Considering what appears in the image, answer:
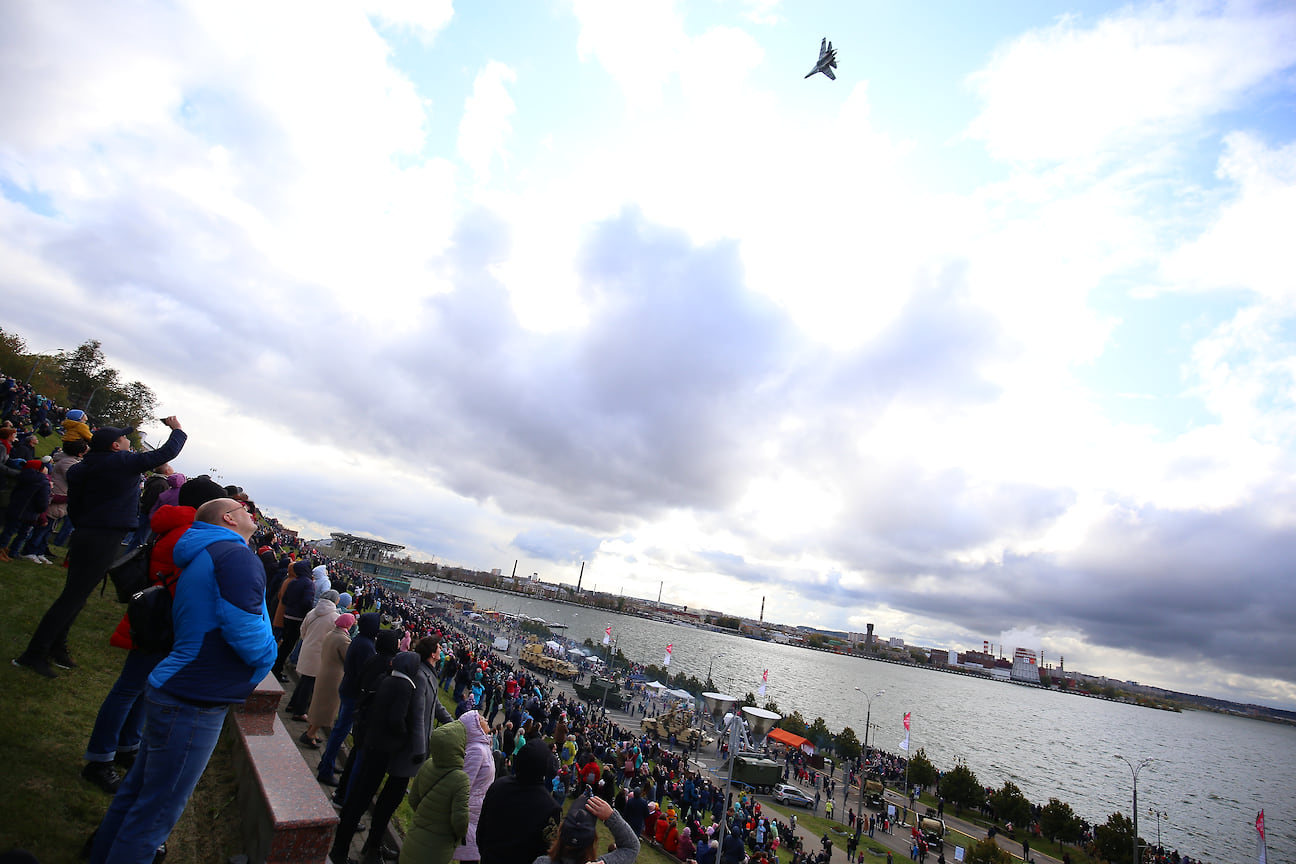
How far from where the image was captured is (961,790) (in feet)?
129

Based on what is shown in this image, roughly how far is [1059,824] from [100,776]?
161 feet

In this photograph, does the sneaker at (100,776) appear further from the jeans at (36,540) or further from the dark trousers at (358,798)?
the jeans at (36,540)

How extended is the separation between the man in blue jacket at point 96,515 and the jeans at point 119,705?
138 centimetres

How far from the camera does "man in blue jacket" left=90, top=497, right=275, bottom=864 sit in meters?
2.96

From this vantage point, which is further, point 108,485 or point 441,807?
point 108,485

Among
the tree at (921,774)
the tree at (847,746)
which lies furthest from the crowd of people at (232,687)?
the tree at (847,746)

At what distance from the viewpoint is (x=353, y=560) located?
126250 mm

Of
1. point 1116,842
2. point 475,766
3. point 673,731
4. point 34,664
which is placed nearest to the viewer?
point 34,664

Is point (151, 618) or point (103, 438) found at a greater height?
point (103, 438)

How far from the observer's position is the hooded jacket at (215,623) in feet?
9.88

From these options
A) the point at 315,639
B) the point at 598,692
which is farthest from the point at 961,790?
the point at 315,639

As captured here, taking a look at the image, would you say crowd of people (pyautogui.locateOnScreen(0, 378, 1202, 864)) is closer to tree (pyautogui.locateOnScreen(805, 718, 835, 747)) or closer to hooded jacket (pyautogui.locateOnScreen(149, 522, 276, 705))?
hooded jacket (pyautogui.locateOnScreen(149, 522, 276, 705))

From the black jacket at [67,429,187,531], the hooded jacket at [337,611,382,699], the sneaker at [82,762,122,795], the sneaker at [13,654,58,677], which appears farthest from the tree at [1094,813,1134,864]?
the black jacket at [67,429,187,531]

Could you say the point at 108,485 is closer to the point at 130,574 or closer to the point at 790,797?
the point at 130,574
